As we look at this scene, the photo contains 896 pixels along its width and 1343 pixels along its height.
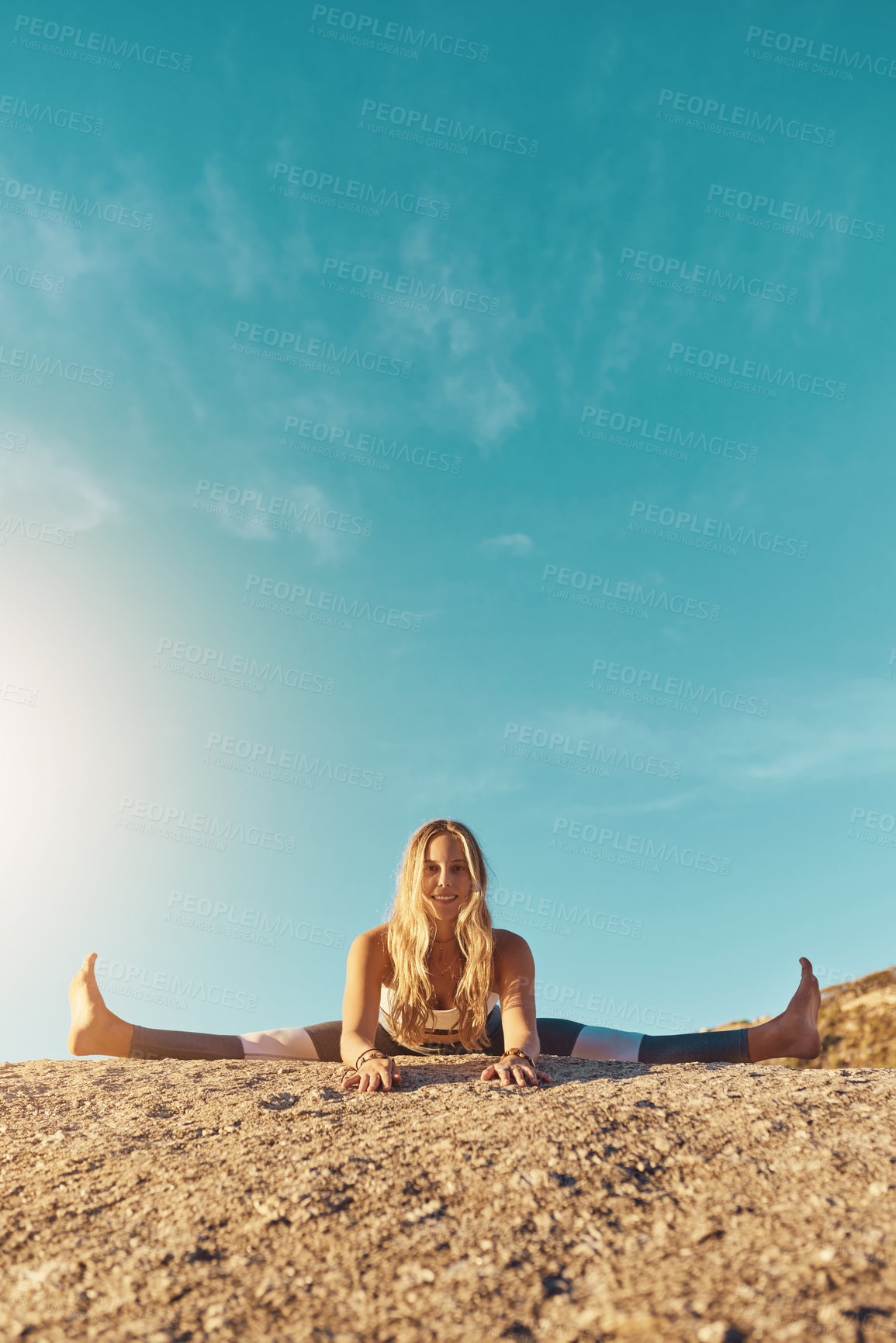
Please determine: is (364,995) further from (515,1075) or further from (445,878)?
(515,1075)

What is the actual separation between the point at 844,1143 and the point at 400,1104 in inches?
68.0

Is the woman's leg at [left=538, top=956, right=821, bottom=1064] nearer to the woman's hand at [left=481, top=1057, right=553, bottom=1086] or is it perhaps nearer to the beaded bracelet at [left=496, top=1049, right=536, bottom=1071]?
the beaded bracelet at [left=496, top=1049, right=536, bottom=1071]

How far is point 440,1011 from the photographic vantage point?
16.1 feet

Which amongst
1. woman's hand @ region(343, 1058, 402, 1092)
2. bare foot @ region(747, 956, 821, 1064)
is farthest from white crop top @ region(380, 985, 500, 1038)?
bare foot @ region(747, 956, 821, 1064)

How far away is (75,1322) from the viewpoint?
80.2 inches

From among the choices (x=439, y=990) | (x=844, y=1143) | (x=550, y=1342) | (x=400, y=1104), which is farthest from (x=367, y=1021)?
(x=550, y=1342)

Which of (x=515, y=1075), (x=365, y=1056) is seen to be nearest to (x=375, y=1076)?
(x=365, y=1056)

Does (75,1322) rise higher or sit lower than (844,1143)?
lower

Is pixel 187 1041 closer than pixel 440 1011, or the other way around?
pixel 440 1011

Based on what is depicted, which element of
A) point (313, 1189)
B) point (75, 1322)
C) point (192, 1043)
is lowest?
point (75, 1322)

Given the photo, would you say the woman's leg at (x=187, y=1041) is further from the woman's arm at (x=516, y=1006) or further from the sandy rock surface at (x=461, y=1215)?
A: the sandy rock surface at (x=461, y=1215)

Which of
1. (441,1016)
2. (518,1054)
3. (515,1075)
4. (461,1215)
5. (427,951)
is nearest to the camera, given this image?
(461,1215)

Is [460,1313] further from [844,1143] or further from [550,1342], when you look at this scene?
[844,1143]

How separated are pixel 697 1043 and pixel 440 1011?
1.56 meters
